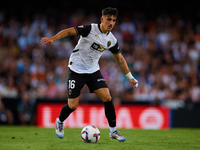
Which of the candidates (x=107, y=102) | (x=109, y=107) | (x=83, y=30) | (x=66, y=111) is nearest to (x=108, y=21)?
(x=83, y=30)

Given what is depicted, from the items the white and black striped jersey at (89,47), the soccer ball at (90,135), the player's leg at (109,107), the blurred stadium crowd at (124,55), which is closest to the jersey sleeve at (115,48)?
the white and black striped jersey at (89,47)

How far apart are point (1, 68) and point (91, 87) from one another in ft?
30.1

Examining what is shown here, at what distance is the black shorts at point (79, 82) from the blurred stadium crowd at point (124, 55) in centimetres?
621

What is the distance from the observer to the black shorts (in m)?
6.63

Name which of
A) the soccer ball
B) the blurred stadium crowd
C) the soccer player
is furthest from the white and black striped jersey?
the blurred stadium crowd

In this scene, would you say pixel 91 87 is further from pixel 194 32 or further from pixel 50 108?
pixel 194 32

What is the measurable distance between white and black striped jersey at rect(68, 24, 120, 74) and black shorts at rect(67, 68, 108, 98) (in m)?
0.09

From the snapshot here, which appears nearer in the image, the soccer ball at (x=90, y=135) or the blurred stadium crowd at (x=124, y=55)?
the soccer ball at (x=90, y=135)

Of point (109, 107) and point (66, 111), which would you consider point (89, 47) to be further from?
point (66, 111)

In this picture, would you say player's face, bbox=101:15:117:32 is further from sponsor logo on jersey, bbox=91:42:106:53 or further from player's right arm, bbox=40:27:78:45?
player's right arm, bbox=40:27:78:45

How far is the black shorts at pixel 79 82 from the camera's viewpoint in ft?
21.7

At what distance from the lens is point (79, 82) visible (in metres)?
6.64

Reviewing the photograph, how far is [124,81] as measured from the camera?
15148 mm

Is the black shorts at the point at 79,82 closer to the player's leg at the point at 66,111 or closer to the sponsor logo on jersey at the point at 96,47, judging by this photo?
the player's leg at the point at 66,111
